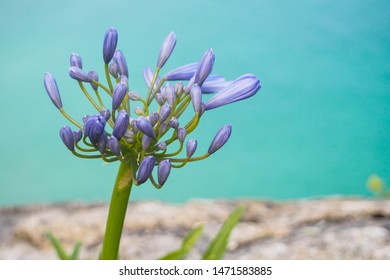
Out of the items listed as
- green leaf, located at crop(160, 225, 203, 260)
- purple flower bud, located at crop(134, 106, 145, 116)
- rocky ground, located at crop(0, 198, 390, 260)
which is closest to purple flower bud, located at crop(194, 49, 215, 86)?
purple flower bud, located at crop(134, 106, 145, 116)

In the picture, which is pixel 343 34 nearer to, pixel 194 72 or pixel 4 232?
pixel 194 72

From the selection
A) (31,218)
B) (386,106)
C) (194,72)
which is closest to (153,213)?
(31,218)

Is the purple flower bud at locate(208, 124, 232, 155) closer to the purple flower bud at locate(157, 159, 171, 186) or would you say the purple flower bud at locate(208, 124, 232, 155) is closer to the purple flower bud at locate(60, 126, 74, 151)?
the purple flower bud at locate(157, 159, 171, 186)

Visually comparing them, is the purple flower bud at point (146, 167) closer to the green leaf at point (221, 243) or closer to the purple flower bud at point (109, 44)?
the purple flower bud at point (109, 44)

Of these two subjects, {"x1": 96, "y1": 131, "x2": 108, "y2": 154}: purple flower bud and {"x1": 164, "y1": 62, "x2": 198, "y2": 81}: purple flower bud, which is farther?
{"x1": 164, "y1": 62, "x2": 198, "y2": 81}: purple flower bud

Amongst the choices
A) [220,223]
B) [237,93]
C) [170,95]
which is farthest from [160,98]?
[220,223]

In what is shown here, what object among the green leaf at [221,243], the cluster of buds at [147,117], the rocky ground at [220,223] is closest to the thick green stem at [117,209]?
the cluster of buds at [147,117]

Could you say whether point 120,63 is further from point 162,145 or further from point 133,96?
point 162,145
